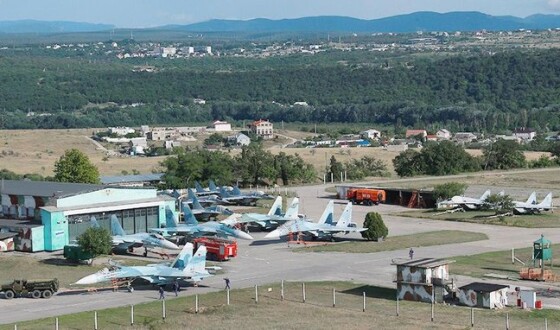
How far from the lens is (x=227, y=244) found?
64.4 m

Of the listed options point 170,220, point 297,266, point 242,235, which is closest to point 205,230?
point 242,235

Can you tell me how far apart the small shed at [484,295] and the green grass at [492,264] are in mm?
6938

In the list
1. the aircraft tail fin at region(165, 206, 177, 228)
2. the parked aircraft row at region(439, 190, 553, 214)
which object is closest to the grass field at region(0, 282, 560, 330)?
the aircraft tail fin at region(165, 206, 177, 228)

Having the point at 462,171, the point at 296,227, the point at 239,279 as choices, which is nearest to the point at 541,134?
the point at 462,171

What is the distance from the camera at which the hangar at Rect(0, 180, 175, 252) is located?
68125mm

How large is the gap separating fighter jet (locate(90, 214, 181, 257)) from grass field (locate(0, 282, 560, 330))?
12861 millimetres

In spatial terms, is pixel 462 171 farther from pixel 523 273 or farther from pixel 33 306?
pixel 33 306

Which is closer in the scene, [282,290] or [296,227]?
[282,290]

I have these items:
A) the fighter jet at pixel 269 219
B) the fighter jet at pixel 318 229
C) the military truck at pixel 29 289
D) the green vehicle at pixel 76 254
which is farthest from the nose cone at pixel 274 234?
the military truck at pixel 29 289

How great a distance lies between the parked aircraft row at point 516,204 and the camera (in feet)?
274

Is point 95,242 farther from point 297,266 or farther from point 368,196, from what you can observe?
point 368,196

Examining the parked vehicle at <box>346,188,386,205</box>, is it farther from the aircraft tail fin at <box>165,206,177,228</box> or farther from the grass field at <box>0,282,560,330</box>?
the grass field at <box>0,282,560,330</box>

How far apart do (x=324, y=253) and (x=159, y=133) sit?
330 feet

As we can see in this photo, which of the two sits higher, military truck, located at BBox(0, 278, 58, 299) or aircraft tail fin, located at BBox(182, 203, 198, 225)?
military truck, located at BBox(0, 278, 58, 299)
